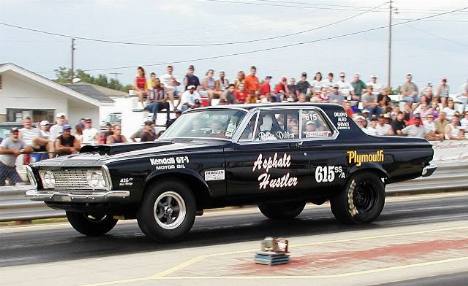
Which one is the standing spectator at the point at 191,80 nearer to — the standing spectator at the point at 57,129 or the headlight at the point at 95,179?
the standing spectator at the point at 57,129

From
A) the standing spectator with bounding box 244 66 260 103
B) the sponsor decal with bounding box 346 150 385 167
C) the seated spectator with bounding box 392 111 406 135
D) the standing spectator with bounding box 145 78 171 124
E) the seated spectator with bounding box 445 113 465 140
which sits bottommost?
the sponsor decal with bounding box 346 150 385 167

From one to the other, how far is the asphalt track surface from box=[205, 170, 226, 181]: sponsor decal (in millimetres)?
850

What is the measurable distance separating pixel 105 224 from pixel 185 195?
176 cm

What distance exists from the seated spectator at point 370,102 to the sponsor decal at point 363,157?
33.6 ft

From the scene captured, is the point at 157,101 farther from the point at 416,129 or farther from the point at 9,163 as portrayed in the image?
the point at 9,163

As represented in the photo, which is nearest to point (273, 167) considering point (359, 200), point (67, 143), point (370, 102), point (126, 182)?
Result: point (359, 200)

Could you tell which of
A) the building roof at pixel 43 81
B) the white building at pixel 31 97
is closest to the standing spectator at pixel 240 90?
the white building at pixel 31 97

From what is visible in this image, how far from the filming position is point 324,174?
12250 millimetres

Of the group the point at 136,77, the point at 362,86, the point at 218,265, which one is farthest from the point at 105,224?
the point at 362,86

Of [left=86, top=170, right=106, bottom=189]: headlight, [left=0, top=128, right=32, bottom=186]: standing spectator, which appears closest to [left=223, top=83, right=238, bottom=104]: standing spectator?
[left=0, top=128, right=32, bottom=186]: standing spectator

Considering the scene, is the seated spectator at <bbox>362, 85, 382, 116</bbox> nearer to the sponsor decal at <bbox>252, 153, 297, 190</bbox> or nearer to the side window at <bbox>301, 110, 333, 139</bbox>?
the side window at <bbox>301, 110, 333, 139</bbox>

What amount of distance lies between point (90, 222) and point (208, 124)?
86.0 inches

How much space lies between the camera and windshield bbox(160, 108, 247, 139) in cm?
1181

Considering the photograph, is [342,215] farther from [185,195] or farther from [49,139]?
[49,139]
